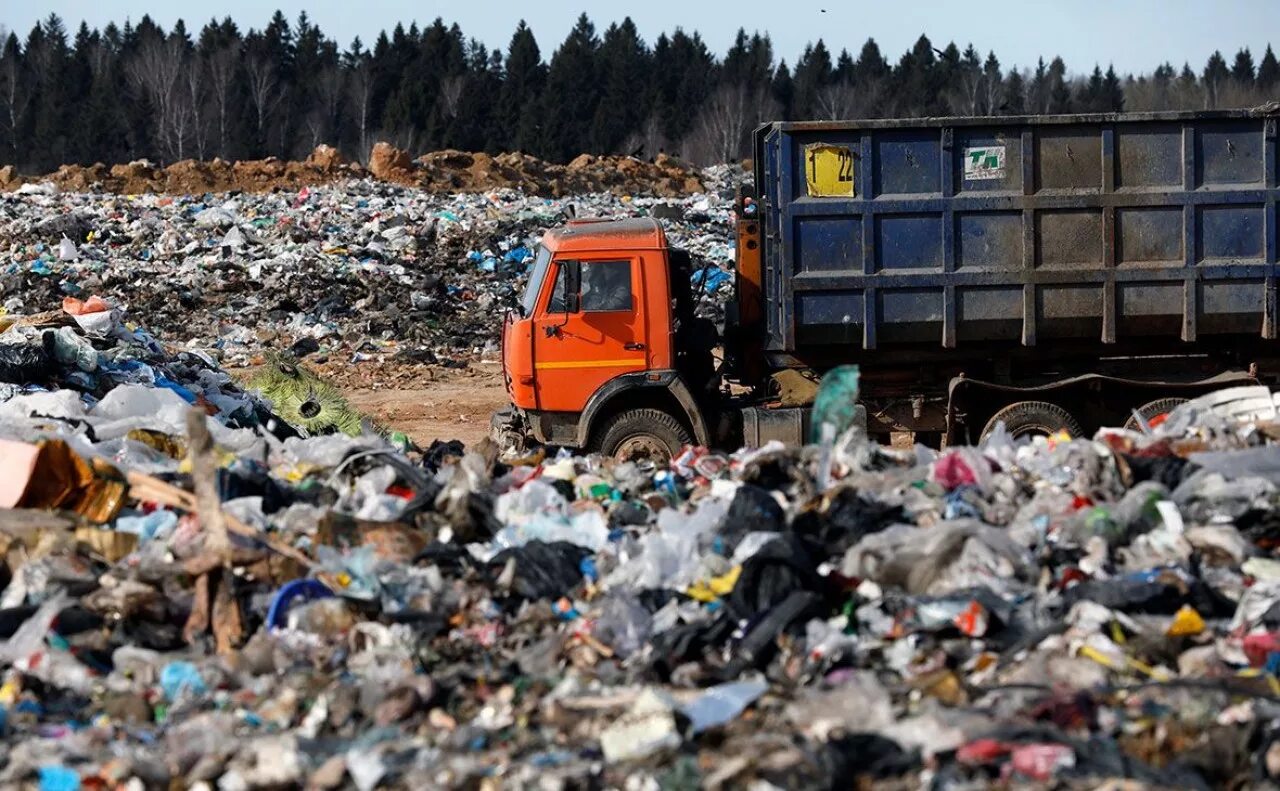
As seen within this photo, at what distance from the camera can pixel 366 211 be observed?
21953mm

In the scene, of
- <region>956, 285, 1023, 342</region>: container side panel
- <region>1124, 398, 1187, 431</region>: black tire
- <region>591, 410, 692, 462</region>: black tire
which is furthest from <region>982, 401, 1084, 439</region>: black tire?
<region>591, 410, 692, 462</region>: black tire

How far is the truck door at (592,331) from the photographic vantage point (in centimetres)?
921

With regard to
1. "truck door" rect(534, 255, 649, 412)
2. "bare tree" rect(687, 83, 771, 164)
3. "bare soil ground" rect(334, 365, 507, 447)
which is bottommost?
"bare soil ground" rect(334, 365, 507, 447)

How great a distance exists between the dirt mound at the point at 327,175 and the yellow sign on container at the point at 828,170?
745 inches

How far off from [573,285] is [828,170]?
1.71 metres

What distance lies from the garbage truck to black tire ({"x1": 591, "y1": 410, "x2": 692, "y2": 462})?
0.01 meters

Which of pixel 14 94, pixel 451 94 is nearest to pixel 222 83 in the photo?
pixel 14 94

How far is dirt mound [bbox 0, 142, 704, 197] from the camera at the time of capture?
93.0 ft

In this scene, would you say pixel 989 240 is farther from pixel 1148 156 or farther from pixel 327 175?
pixel 327 175

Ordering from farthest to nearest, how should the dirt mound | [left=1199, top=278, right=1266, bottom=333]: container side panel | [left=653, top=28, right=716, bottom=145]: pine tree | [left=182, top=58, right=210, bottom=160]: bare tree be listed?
[left=653, top=28, right=716, bottom=145]: pine tree < [left=182, top=58, right=210, bottom=160]: bare tree < the dirt mound < [left=1199, top=278, right=1266, bottom=333]: container side panel

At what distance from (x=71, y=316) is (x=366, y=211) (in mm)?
11440

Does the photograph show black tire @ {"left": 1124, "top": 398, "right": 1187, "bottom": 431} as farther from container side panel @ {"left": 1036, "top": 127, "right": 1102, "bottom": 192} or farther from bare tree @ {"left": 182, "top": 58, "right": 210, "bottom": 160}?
bare tree @ {"left": 182, "top": 58, "right": 210, "bottom": 160}

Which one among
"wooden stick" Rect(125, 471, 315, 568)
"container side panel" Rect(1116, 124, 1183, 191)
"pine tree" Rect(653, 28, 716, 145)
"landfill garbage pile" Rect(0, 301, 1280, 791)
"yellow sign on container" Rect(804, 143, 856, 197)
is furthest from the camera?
"pine tree" Rect(653, 28, 716, 145)

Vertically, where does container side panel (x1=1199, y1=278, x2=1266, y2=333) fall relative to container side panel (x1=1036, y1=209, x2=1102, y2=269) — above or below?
below
